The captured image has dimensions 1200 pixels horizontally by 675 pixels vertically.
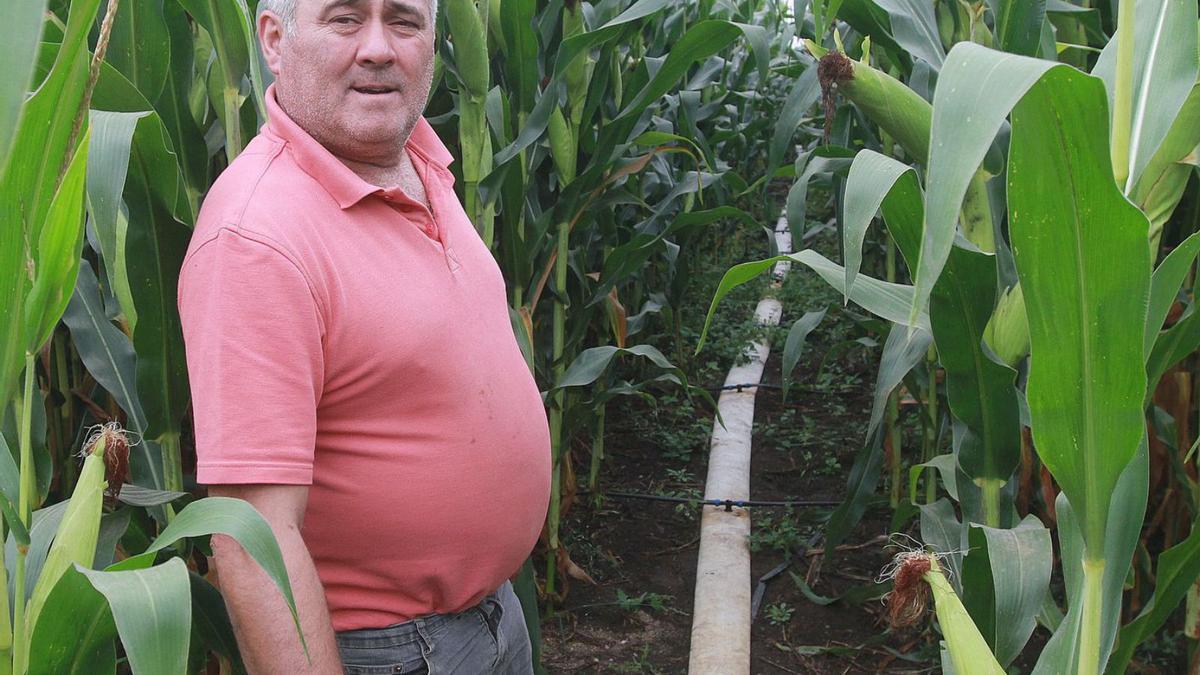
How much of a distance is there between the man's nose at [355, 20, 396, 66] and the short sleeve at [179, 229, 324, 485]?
0.33 metres

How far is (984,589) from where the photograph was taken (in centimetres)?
172

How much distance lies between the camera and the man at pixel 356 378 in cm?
133

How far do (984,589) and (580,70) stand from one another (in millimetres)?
1769

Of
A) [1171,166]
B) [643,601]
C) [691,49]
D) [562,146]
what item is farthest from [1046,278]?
[643,601]

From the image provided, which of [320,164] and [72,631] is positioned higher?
[320,164]

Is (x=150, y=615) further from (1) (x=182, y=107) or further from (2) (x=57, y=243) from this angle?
(1) (x=182, y=107)

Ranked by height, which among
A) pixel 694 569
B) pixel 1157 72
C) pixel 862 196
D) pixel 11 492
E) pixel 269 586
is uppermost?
pixel 1157 72

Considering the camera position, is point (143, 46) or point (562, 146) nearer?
point (143, 46)

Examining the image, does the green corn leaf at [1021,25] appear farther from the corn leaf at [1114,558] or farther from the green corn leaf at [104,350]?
the green corn leaf at [104,350]

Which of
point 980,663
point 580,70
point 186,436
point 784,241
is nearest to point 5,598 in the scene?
point 980,663

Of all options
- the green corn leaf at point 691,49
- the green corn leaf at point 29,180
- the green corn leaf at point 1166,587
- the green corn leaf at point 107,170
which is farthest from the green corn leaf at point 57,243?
the green corn leaf at point 691,49

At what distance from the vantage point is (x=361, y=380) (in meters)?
1.46

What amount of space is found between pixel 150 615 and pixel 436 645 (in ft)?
2.48

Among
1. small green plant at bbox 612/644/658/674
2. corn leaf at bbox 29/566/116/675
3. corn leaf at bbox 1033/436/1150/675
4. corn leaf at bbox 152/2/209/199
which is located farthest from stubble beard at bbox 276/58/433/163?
small green plant at bbox 612/644/658/674
